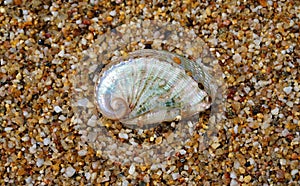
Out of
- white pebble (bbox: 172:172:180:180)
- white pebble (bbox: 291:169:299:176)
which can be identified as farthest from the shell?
white pebble (bbox: 291:169:299:176)

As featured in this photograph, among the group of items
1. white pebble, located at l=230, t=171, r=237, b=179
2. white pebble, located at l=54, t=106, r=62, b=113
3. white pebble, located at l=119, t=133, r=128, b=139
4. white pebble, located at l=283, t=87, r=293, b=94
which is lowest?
white pebble, located at l=230, t=171, r=237, b=179

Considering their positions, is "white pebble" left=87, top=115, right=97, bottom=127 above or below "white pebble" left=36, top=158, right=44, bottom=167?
above

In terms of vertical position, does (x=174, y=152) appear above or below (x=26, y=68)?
below

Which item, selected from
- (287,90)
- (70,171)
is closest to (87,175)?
(70,171)

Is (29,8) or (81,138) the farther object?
(29,8)

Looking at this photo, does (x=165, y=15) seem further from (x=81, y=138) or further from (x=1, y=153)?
(x=1, y=153)

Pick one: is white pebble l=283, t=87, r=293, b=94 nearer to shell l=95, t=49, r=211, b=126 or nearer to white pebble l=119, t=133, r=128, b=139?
shell l=95, t=49, r=211, b=126

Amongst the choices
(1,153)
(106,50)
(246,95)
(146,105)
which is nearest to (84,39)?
(106,50)

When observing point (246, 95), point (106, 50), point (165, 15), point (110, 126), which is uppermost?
point (165, 15)
